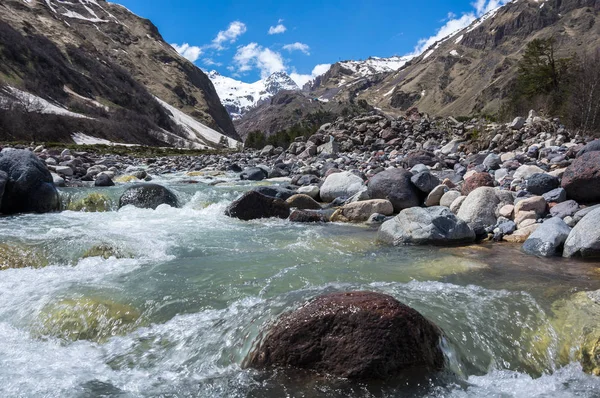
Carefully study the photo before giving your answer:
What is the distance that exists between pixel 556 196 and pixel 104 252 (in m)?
9.78

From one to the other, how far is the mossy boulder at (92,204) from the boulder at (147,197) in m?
0.49

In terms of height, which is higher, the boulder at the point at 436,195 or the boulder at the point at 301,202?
the boulder at the point at 436,195

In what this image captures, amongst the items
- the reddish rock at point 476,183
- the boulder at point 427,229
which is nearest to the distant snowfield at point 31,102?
the reddish rock at point 476,183

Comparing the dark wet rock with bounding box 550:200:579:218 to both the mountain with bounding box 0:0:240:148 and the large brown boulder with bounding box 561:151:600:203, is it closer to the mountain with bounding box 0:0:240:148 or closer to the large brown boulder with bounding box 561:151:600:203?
the large brown boulder with bounding box 561:151:600:203

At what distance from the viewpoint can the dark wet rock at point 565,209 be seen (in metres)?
8.48

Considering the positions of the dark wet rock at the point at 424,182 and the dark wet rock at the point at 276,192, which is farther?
the dark wet rock at the point at 276,192

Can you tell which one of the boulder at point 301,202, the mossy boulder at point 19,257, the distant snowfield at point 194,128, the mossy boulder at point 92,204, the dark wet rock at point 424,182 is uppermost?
the distant snowfield at point 194,128

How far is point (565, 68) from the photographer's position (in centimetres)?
3491

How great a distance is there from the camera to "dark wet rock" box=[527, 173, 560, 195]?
1015cm

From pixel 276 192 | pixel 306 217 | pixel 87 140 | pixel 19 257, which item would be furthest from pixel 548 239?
pixel 87 140

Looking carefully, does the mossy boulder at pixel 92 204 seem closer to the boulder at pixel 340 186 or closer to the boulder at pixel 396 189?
the boulder at pixel 340 186

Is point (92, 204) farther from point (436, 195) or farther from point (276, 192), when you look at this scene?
point (436, 195)

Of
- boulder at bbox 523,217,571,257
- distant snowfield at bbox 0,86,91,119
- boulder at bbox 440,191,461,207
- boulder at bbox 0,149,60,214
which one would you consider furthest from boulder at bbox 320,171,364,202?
distant snowfield at bbox 0,86,91,119

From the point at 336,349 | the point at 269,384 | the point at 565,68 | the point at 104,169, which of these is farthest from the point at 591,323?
the point at 565,68
